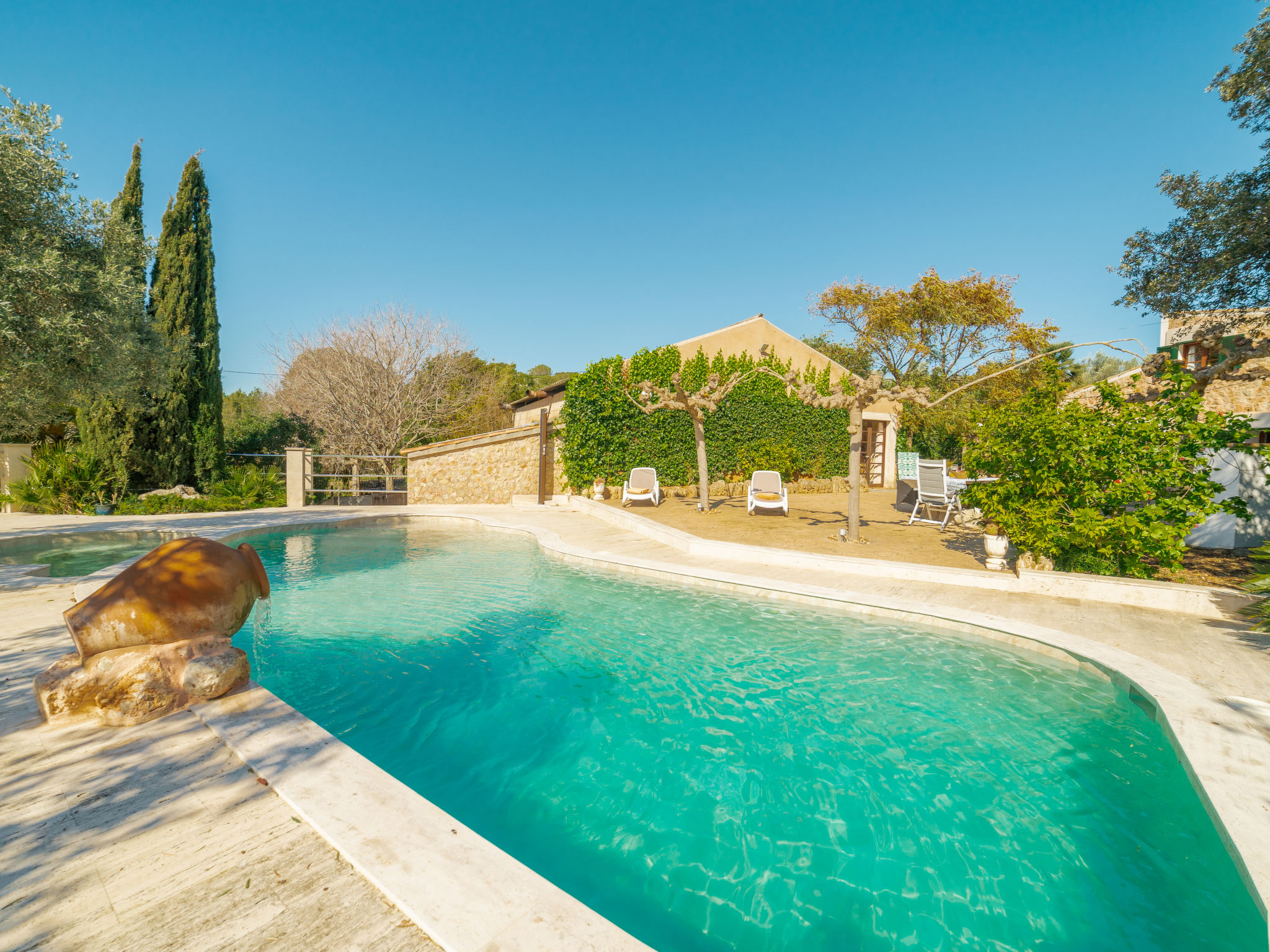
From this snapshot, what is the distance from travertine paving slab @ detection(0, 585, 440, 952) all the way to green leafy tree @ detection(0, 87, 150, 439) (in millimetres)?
6142

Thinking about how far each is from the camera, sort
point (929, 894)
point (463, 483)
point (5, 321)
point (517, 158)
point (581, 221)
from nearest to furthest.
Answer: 1. point (929, 894)
2. point (5, 321)
3. point (463, 483)
4. point (517, 158)
5. point (581, 221)

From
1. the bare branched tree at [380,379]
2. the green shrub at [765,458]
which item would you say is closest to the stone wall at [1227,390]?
the green shrub at [765,458]

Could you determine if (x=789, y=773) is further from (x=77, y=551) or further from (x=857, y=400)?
(x=77, y=551)

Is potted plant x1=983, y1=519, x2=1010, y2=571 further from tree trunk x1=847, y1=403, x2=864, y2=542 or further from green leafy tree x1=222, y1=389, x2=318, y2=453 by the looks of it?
green leafy tree x1=222, y1=389, x2=318, y2=453

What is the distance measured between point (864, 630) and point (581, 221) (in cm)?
1976

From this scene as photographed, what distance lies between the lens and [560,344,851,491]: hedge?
1497cm

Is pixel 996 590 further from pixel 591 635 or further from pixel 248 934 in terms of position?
pixel 248 934

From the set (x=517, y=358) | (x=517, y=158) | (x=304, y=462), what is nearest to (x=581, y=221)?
(x=517, y=158)

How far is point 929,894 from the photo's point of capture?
2373mm

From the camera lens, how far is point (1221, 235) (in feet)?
32.6

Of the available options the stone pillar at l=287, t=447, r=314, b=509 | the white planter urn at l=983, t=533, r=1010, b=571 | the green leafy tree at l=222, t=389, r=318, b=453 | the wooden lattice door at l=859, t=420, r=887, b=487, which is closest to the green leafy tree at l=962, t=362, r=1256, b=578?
the white planter urn at l=983, t=533, r=1010, b=571

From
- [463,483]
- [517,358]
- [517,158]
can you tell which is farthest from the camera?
[517,358]

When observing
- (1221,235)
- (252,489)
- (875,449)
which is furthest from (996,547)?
(252,489)

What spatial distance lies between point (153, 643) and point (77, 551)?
8460 millimetres
